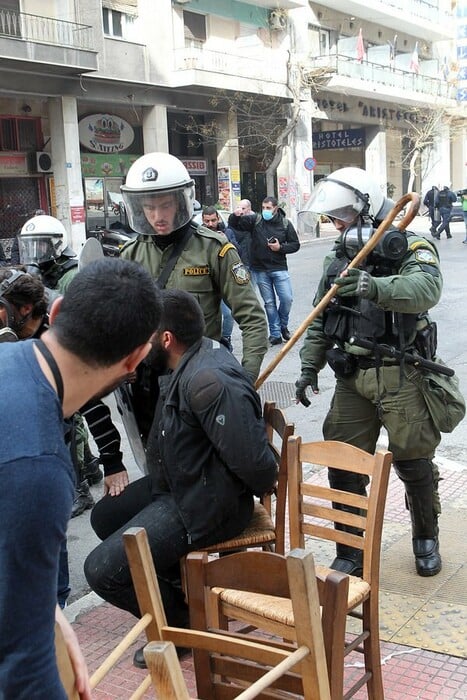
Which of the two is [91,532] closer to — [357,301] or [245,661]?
[357,301]

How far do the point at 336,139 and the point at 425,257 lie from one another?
1237 inches

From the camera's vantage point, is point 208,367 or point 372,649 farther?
point 208,367

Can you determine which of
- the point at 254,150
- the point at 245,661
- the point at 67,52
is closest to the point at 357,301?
the point at 245,661

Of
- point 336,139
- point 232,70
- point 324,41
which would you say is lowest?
point 336,139

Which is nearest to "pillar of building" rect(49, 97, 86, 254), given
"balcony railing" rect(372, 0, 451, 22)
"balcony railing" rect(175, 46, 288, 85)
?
"balcony railing" rect(175, 46, 288, 85)

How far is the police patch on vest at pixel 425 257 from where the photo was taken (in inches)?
135

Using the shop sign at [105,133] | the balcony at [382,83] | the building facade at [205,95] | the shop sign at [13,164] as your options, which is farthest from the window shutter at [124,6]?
the balcony at [382,83]

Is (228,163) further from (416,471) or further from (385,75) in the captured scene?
(416,471)

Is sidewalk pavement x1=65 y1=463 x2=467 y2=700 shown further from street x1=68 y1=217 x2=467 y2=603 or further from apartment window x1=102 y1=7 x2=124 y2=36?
apartment window x1=102 y1=7 x2=124 y2=36

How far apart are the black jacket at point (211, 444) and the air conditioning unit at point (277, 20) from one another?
25.7 metres

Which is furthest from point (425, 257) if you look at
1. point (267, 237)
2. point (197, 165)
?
point (197, 165)

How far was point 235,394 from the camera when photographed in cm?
283

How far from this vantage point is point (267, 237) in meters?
9.53

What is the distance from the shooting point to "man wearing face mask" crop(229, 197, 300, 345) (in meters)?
9.39
